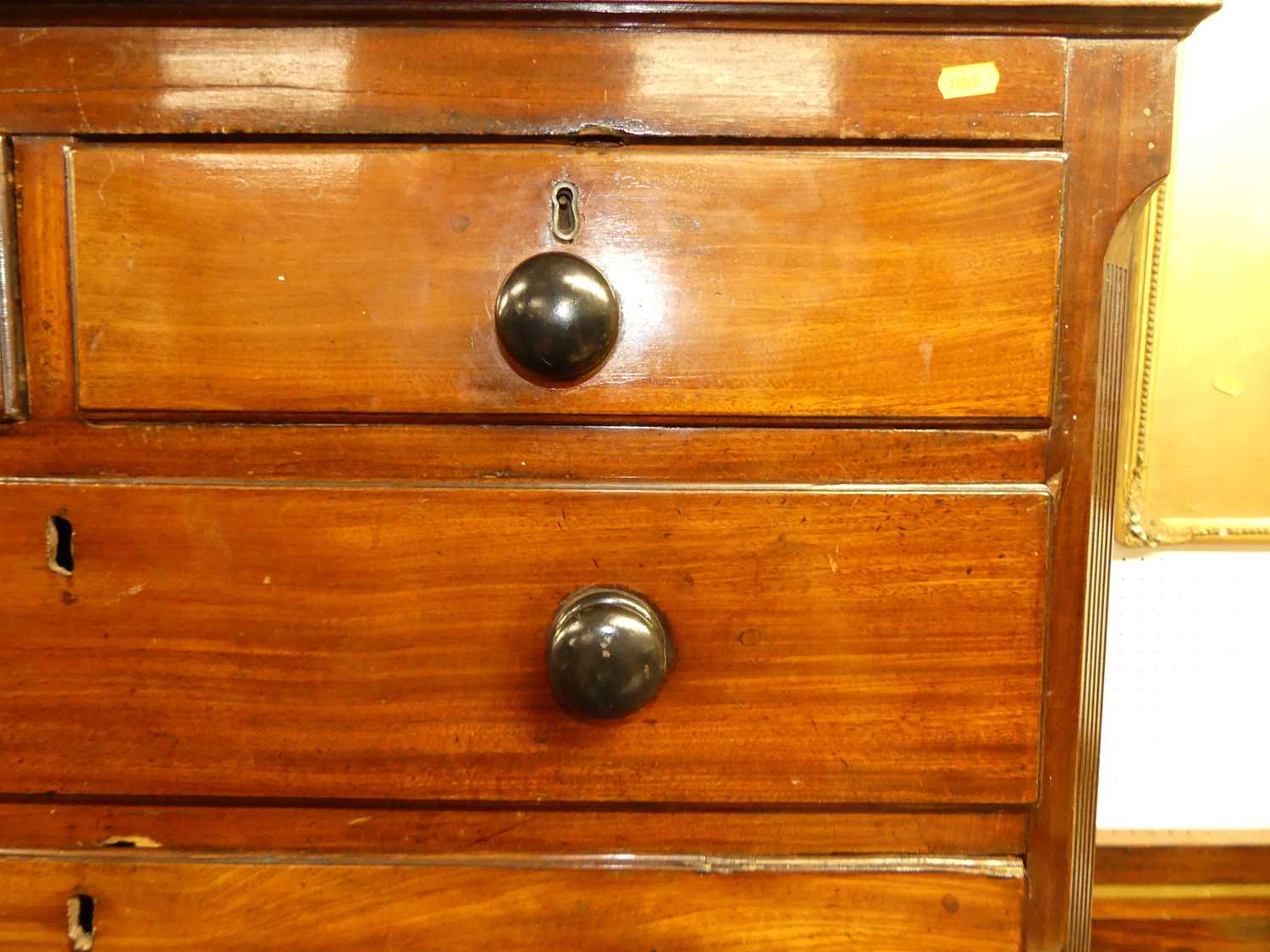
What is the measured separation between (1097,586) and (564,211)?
363 millimetres

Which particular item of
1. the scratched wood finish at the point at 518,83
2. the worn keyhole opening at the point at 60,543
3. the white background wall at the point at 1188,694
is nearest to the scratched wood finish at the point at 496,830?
the worn keyhole opening at the point at 60,543

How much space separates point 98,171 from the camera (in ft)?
1.36

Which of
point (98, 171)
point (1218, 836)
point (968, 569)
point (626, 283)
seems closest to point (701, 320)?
point (626, 283)

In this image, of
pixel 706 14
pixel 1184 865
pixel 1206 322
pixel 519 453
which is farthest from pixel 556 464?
pixel 1184 865

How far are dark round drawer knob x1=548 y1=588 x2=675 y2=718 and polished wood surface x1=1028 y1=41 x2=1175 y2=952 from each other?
0.69 feet

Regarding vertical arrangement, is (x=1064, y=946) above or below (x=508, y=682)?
below

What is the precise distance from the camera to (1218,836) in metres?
0.86

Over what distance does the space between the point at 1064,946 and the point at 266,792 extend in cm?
43

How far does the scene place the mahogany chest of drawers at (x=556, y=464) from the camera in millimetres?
413

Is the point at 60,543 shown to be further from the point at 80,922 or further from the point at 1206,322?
the point at 1206,322

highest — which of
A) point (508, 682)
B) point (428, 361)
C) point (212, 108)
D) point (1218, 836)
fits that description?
point (212, 108)

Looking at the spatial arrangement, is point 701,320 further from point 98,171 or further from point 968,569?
point 98,171

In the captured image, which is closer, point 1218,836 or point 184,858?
point 184,858

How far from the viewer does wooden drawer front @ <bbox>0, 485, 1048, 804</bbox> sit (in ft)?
1.39
